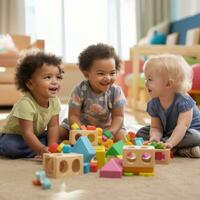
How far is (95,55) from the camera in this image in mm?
1812

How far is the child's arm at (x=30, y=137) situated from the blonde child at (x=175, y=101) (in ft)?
1.40

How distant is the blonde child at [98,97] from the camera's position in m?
1.80

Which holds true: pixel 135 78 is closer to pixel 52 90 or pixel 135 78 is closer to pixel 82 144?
pixel 52 90

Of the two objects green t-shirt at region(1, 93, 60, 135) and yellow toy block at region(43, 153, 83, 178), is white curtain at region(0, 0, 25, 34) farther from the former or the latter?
yellow toy block at region(43, 153, 83, 178)

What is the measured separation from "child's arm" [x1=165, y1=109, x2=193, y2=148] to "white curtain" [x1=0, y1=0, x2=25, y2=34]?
150 inches

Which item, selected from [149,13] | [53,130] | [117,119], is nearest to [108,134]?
[117,119]

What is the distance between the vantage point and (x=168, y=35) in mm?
4926

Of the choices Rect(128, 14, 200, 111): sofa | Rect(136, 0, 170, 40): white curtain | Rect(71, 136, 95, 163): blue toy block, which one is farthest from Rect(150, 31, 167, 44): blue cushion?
Rect(71, 136, 95, 163): blue toy block

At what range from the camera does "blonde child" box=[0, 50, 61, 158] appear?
150 centimetres

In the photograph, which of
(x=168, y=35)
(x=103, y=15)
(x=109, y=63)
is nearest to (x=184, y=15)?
(x=168, y=35)

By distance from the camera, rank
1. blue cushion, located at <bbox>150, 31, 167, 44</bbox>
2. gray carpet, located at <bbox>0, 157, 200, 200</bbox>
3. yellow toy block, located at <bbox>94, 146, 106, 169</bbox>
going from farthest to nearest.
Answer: blue cushion, located at <bbox>150, 31, 167, 44</bbox> < yellow toy block, located at <bbox>94, 146, 106, 169</bbox> < gray carpet, located at <bbox>0, 157, 200, 200</bbox>

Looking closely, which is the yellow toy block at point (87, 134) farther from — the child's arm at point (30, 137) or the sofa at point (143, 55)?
the sofa at point (143, 55)

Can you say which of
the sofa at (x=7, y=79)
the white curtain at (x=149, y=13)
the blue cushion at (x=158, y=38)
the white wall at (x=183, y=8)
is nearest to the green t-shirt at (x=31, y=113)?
the sofa at (x=7, y=79)

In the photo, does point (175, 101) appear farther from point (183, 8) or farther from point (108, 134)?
point (183, 8)
